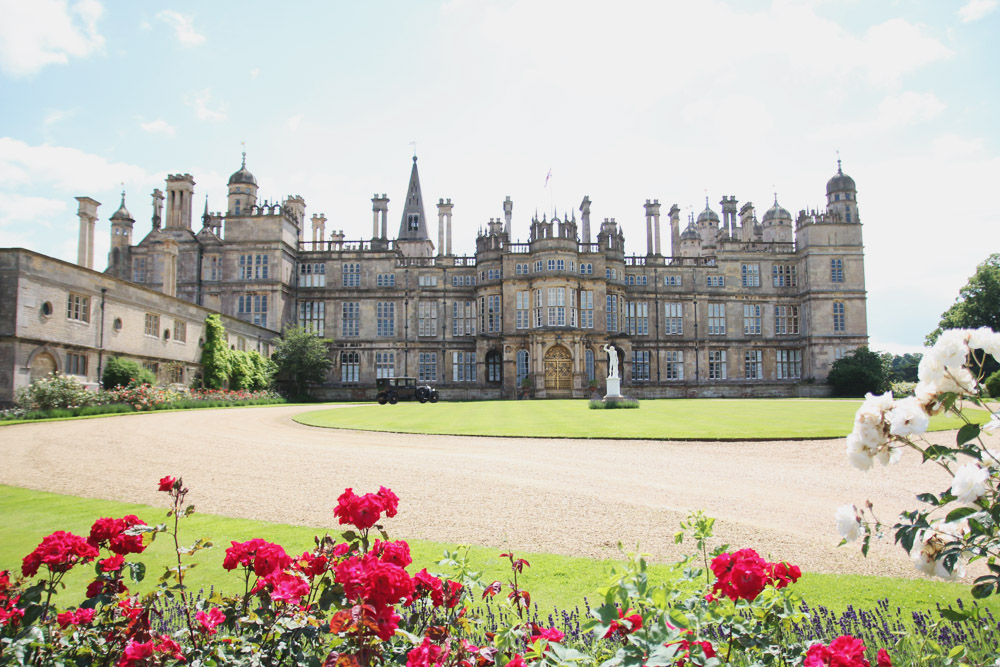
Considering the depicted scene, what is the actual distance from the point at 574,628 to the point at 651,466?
7.71m

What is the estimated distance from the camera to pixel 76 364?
25891 millimetres

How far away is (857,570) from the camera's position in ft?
19.5

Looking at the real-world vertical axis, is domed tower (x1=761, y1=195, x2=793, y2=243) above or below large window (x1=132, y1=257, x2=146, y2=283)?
above

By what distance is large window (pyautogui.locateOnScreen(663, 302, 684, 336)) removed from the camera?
163ft

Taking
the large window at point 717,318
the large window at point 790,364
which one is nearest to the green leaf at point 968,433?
the large window at point 717,318

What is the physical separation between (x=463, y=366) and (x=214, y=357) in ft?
61.8

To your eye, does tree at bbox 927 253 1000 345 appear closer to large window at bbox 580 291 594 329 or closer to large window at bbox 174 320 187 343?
large window at bbox 580 291 594 329

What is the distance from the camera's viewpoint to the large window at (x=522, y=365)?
144 feet

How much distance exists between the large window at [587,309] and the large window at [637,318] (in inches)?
235

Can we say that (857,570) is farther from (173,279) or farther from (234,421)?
(173,279)

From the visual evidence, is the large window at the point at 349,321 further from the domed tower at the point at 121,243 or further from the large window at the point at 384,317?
the domed tower at the point at 121,243

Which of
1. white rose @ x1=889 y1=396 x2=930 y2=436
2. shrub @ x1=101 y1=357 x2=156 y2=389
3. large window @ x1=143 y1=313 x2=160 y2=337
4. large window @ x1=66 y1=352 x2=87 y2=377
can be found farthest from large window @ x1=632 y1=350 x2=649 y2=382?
white rose @ x1=889 y1=396 x2=930 y2=436

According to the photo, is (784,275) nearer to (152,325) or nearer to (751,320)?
(751,320)

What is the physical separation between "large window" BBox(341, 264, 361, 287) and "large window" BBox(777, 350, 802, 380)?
A: 34.5m
